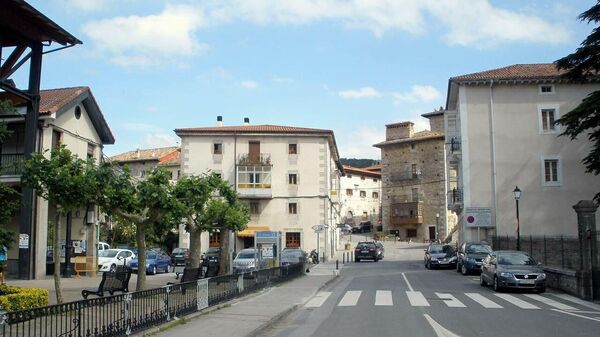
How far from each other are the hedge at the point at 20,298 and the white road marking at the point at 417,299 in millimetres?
9887

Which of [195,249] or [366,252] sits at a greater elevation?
[195,249]

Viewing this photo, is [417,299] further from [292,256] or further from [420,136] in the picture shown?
[420,136]

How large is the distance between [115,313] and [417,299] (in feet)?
37.4

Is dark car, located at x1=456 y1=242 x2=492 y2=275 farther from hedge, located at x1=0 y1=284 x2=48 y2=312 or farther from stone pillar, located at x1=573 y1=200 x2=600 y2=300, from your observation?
hedge, located at x1=0 y1=284 x2=48 y2=312

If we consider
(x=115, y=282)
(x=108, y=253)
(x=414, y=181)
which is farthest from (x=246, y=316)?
(x=414, y=181)

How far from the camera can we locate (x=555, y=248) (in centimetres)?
2900

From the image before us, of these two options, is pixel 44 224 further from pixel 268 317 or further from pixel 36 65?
pixel 268 317

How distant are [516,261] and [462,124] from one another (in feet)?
75.3

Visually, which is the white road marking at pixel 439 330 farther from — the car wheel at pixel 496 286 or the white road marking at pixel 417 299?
the car wheel at pixel 496 286

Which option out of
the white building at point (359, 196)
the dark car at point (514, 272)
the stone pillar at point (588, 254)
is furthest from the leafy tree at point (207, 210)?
the white building at point (359, 196)

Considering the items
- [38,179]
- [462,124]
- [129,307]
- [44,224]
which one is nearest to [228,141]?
[462,124]

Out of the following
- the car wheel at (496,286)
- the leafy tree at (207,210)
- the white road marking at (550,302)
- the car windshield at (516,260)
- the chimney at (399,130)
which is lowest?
the white road marking at (550,302)

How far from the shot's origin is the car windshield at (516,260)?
2222cm

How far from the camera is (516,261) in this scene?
22.3 meters
